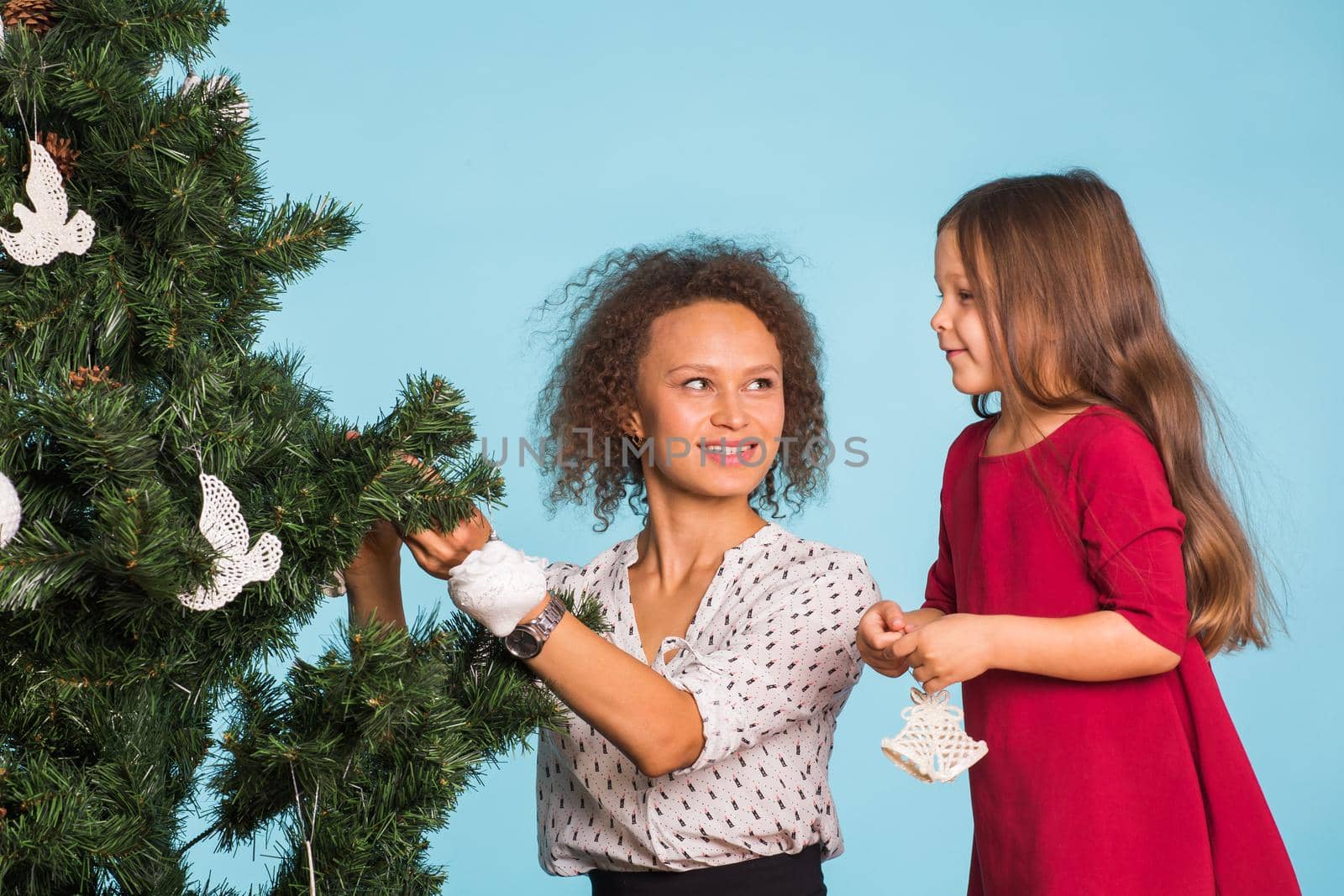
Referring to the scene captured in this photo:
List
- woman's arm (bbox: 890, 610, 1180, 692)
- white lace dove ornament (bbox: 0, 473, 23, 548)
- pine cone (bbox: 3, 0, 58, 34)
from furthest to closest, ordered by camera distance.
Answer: woman's arm (bbox: 890, 610, 1180, 692) → pine cone (bbox: 3, 0, 58, 34) → white lace dove ornament (bbox: 0, 473, 23, 548)

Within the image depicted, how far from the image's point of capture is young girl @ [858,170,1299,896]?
128cm

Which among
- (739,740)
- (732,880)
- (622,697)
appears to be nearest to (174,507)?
(622,697)

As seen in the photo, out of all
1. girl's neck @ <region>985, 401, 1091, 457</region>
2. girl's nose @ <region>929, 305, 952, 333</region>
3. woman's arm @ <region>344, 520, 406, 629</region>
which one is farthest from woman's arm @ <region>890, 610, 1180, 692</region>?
woman's arm @ <region>344, 520, 406, 629</region>

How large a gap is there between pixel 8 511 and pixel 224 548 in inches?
5.7

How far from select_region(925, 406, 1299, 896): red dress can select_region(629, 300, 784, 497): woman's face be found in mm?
408

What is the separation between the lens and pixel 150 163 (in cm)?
96

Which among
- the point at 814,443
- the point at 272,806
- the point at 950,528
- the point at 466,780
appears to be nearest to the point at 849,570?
the point at 950,528

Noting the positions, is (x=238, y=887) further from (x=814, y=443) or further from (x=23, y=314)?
(x=814, y=443)

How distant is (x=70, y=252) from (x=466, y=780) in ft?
1.73

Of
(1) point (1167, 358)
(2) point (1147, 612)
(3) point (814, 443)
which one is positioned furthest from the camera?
(3) point (814, 443)

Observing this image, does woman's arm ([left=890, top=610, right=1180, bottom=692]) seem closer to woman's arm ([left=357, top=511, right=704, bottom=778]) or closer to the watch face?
woman's arm ([left=357, top=511, right=704, bottom=778])

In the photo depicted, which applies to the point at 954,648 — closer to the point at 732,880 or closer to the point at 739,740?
the point at 739,740

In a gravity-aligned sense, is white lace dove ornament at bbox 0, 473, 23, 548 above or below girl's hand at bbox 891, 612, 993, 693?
below

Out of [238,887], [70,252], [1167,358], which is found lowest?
[238,887]
